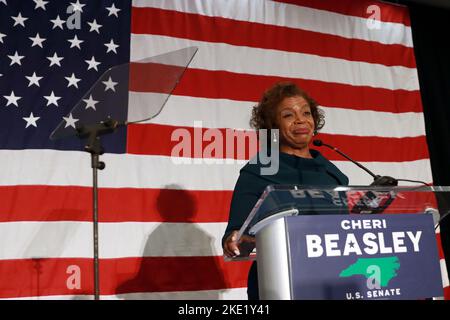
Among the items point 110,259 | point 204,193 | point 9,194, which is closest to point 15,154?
point 9,194

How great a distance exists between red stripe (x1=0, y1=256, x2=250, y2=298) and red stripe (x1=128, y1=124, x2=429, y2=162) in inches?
22.5

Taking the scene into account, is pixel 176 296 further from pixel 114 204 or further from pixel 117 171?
pixel 117 171

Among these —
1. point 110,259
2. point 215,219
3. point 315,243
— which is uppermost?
point 215,219

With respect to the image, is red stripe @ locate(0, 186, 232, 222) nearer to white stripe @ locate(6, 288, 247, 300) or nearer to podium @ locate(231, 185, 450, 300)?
white stripe @ locate(6, 288, 247, 300)

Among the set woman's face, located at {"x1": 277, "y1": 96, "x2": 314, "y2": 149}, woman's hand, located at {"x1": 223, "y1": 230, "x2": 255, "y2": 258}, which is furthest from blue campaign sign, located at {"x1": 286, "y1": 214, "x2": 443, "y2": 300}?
woman's face, located at {"x1": 277, "y1": 96, "x2": 314, "y2": 149}

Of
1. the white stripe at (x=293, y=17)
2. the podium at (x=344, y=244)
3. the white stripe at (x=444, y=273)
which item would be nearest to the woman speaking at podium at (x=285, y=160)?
the podium at (x=344, y=244)

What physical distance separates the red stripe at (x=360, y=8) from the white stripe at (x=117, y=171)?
1274 mm

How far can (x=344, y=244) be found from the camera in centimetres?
93

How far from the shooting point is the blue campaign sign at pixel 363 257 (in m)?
0.89

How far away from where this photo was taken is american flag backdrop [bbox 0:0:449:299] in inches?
88.8

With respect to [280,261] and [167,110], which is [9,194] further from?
[280,261]

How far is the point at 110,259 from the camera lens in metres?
2.33

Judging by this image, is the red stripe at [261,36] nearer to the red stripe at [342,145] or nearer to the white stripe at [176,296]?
the red stripe at [342,145]
